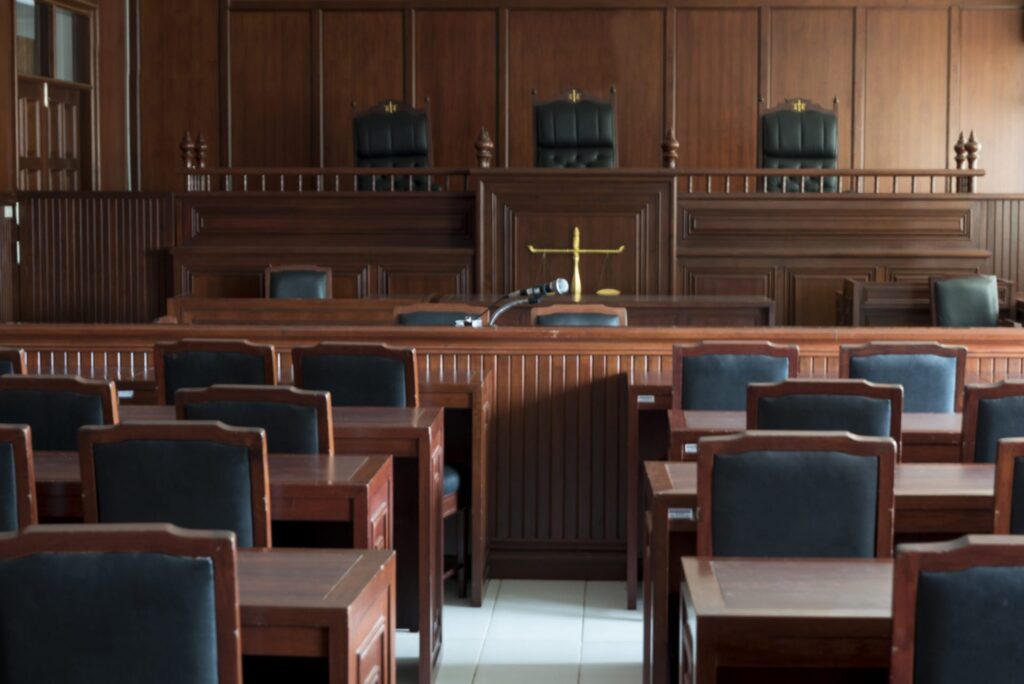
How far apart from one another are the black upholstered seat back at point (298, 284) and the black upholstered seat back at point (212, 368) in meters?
3.65

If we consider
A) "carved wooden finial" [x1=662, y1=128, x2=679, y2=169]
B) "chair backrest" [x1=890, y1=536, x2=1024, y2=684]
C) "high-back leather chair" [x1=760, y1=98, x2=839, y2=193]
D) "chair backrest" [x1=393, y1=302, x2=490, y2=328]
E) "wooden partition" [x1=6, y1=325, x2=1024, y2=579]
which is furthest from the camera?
"high-back leather chair" [x1=760, y1=98, x2=839, y2=193]

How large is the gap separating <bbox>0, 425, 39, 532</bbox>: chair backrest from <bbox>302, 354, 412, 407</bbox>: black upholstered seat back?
1.51m

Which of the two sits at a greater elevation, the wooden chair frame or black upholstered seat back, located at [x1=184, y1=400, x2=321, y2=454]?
the wooden chair frame

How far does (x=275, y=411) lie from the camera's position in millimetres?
3174

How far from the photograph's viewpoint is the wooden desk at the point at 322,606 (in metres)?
1.97

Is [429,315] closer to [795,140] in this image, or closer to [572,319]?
[572,319]

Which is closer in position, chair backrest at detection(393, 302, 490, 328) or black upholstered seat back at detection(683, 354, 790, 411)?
black upholstered seat back at detection(683, 354, 790, 411)

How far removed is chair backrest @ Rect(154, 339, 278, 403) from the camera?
405 centimetres

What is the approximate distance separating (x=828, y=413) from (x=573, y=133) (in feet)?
18.9

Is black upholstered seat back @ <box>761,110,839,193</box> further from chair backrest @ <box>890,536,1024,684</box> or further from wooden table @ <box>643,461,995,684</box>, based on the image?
chair backrest @ <box>890,536,1024,684</box>

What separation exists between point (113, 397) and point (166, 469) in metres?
0.78

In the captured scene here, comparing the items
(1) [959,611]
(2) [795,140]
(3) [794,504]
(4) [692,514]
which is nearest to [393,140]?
(2) [795,140]

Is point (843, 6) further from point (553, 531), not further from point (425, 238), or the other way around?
point (553, 531)

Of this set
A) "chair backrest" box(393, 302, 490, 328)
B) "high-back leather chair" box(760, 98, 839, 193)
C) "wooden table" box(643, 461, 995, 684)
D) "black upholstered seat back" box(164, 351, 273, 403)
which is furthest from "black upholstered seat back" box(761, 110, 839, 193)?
"wooden table" box(643, 461, 995, 684)
